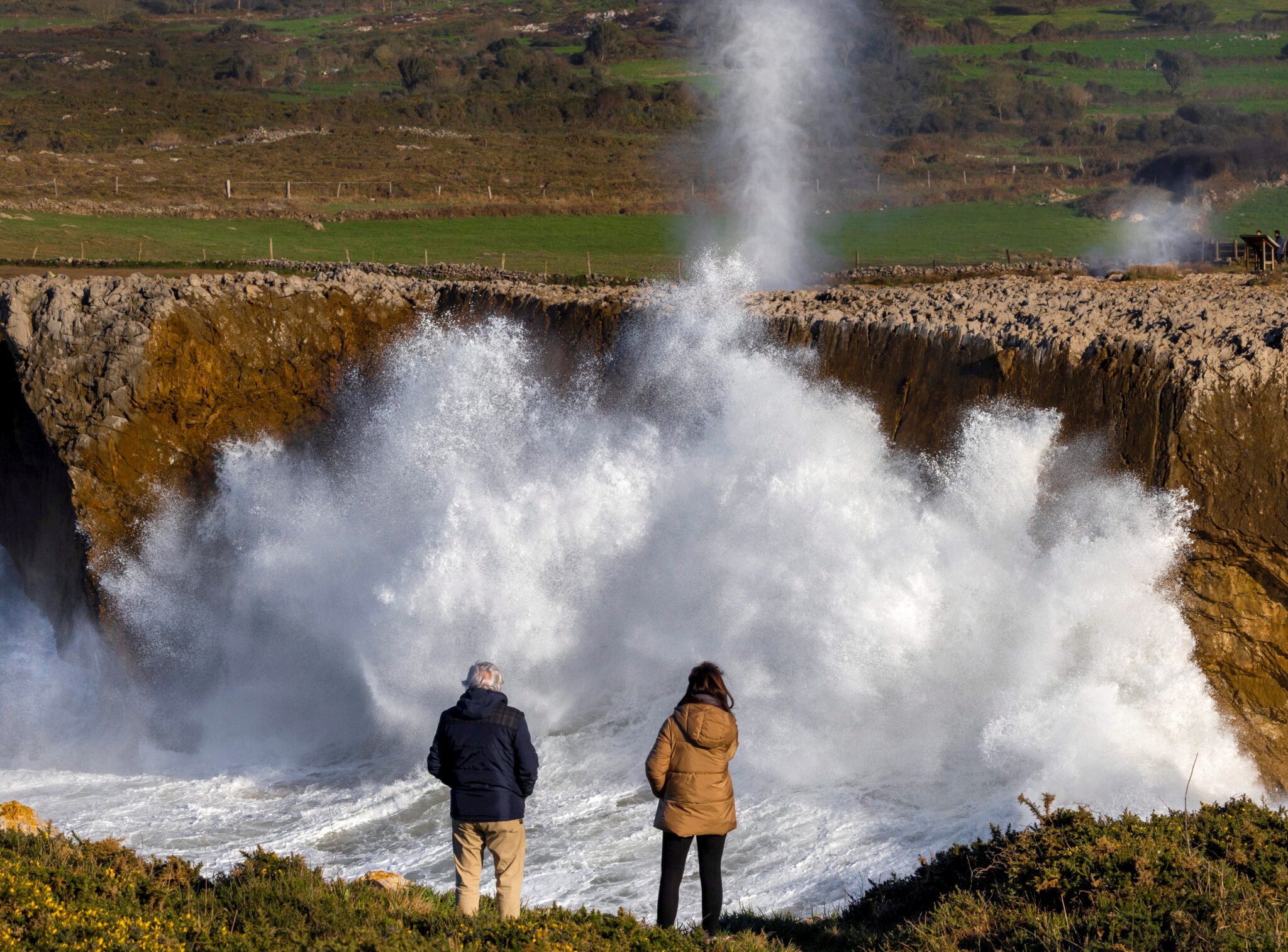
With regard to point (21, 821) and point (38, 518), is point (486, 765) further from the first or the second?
point (38, 518)

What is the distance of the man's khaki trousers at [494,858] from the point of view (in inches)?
299

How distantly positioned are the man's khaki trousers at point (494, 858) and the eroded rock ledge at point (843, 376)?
5823 mm

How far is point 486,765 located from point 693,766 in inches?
42.3

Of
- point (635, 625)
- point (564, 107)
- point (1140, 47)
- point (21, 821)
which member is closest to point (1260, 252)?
point (635, 625)

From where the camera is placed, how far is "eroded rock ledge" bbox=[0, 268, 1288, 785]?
10.9 metres

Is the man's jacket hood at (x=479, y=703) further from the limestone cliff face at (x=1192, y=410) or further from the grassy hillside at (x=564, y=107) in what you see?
the grassy hillside at (x=564, y=107)

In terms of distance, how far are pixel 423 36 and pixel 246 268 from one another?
339ft

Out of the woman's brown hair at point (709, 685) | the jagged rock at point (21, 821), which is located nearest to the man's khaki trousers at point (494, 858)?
the woman's brown hair at point (709, 685)

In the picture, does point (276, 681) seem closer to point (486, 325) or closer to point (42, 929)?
point (486, 325)

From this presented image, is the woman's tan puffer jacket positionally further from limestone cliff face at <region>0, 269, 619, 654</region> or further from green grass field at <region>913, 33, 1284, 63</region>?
green grass field at <region>913, 33, 1284, 63</region>

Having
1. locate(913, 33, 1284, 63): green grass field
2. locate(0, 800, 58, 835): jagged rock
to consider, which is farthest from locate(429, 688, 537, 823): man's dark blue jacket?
locate(913, 33, 1284, 63): green grass field

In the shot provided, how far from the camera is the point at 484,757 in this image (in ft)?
24.3

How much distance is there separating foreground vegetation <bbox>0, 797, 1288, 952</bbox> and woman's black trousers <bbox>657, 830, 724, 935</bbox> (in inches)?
6.0

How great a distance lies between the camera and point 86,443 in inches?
658
